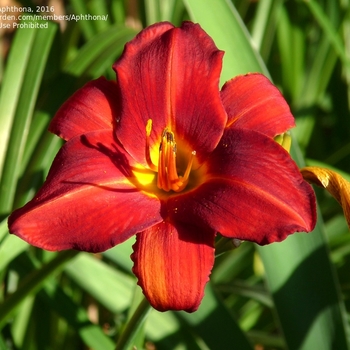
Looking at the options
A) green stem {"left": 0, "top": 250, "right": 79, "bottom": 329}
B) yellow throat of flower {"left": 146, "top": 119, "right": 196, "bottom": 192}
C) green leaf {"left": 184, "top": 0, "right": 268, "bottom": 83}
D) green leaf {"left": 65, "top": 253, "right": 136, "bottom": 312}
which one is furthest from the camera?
green leaf {"left": 65, "top": 253, "right": 136, "bottom": 312}

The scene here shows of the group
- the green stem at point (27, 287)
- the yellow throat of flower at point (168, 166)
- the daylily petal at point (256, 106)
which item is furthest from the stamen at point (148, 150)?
the green stem at point (27, 287)

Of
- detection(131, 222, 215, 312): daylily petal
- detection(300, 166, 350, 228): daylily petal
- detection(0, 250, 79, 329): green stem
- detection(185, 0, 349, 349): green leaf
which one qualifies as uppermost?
detection(131, 222, 215, 312): daylily petal

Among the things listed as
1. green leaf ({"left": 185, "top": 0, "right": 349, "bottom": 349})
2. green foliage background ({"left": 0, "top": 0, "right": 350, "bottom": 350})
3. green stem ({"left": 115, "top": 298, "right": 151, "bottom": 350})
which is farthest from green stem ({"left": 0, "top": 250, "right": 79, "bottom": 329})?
green leaf ({"left": 185, "top": 0, "right": 349, "bottom": 349})

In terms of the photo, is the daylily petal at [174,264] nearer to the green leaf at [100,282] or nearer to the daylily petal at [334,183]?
the daylily petal at [334,183]

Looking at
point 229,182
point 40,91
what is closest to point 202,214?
point 229,182

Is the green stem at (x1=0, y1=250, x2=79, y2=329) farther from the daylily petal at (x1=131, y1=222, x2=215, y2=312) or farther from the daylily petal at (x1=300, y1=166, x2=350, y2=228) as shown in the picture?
the daylily petal at (x1=300, y1=166, x2=350, y2=228)

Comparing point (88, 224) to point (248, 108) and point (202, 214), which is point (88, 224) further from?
point (248, 108)
